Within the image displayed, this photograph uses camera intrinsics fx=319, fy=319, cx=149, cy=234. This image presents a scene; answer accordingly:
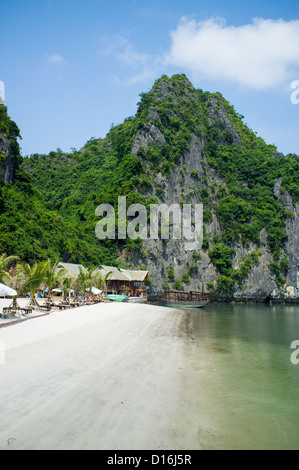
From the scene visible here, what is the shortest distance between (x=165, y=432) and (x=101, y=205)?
59.3 meters

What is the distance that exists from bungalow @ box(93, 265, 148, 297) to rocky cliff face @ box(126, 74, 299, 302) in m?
5.60

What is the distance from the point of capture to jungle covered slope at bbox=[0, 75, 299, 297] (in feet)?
192

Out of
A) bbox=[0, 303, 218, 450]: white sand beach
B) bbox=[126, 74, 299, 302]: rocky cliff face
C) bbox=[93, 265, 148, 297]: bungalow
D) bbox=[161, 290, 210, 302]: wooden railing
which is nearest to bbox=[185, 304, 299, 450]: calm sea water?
bbox=[0, 303, 218, 450]: white sand beach

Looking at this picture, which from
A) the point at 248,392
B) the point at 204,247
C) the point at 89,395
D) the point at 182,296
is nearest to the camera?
the point at 89,395

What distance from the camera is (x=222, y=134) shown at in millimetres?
87250

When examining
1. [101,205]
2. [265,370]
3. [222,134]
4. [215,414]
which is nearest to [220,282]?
[101,205]

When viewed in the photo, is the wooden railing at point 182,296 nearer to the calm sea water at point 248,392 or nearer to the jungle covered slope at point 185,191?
the jungle covered slope at point 185,191

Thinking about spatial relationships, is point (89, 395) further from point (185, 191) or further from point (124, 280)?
point (185, 191)

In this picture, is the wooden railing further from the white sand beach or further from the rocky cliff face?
the white sand beach

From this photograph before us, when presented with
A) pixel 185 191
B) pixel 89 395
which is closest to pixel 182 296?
pixel 185 191

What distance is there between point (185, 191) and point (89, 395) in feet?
211

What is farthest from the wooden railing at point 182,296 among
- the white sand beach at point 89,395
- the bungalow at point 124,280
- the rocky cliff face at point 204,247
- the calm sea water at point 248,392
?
the white sand beach at point 89,395

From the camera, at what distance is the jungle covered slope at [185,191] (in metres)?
58.7

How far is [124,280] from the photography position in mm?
47781
